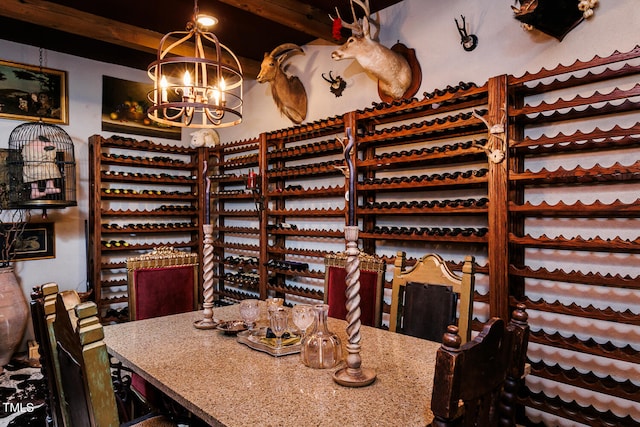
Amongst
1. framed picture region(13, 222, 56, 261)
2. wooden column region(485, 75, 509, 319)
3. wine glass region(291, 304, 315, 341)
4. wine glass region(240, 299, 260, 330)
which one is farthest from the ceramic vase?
wooden column region(485, 75, 509, 319)

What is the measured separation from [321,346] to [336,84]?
3.01 m

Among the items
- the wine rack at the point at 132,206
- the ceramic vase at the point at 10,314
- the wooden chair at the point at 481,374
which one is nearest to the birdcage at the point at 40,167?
the wine rack at the point at 132,206

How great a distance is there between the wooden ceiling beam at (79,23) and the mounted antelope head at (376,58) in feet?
6.20

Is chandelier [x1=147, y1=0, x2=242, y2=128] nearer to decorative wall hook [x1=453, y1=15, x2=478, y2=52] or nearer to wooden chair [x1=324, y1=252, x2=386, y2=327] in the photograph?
wooden chair [x1=324, y1=252, x2=386, y2=327]

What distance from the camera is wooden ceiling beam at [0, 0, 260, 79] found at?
3.38 m

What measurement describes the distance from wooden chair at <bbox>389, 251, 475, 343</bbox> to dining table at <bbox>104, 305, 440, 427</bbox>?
0.21 meters

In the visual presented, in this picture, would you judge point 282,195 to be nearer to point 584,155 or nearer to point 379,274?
point 379,274

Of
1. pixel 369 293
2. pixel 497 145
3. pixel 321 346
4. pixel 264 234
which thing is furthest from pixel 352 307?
pixel 264 234

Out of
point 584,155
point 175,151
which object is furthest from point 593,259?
point 175,151

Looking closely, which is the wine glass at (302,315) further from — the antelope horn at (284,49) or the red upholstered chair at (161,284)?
the antelope horn at (284,49)

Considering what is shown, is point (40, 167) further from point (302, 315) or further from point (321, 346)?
point (321, 346)

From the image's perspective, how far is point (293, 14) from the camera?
3.55 metres

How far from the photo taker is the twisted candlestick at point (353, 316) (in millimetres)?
1323

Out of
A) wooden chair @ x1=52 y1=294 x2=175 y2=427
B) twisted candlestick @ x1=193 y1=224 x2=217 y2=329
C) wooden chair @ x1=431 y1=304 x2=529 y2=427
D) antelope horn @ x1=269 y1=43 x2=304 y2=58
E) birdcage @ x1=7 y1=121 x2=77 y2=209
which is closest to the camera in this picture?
wooden chair @ x1=431 y1=304 x2=529 y2=427
